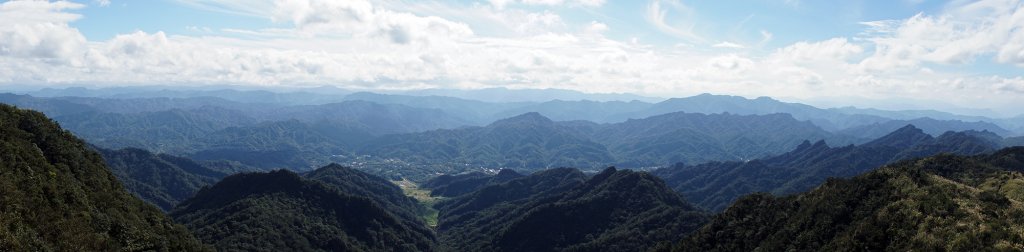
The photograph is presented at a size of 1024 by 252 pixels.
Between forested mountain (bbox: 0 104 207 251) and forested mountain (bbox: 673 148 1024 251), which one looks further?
forested mountain (bbox: 673 148 1024 251)

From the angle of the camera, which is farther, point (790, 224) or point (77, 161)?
point (790, 224)

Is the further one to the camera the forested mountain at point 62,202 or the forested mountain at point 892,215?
the forested mountain at point 892,215

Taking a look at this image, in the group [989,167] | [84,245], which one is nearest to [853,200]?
[989,167]

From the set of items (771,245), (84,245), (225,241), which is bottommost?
(225,241)

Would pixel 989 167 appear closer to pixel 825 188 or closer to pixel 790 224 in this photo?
pixel 825 188
